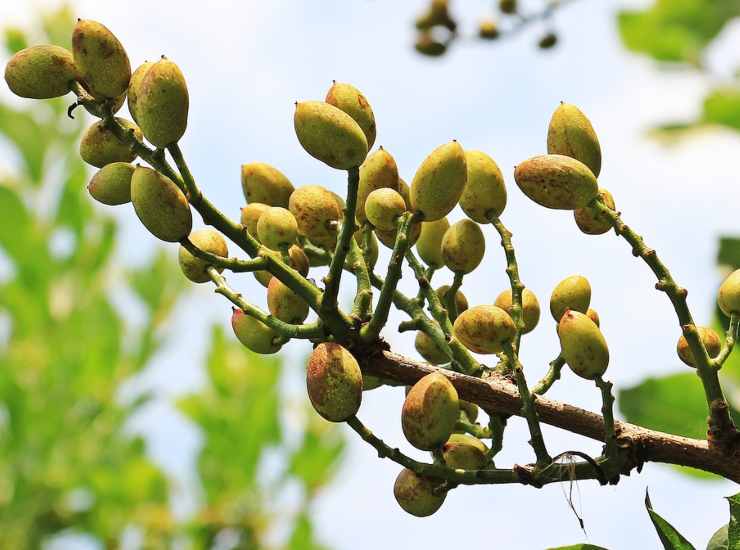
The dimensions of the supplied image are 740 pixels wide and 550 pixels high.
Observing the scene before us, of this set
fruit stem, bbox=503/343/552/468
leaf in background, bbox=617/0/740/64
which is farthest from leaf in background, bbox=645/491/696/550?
leaf in background, bbox=617/0/740/64

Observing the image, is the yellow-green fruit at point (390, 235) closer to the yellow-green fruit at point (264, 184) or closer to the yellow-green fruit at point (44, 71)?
the yellow-green fruit at point (264, 184)

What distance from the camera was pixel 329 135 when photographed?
5.79ft

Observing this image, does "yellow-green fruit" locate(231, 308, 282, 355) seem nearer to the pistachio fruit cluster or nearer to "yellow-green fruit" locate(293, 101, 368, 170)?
the pistachio fruit cluster

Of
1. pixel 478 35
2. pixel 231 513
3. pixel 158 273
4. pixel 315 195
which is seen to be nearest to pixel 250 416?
pixel 231 513

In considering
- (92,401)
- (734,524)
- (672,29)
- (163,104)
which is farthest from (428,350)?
(92,401)

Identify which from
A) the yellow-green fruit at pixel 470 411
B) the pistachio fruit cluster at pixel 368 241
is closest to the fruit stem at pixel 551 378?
the pistachio fruit cluster at pixel 368 241

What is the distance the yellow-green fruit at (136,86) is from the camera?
1689 mm

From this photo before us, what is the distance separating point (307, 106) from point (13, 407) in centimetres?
611

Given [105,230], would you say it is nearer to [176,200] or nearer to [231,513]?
[231,513]

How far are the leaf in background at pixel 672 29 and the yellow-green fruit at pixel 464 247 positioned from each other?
1.87 metres

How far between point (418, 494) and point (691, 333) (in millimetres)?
559

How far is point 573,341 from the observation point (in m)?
1.79

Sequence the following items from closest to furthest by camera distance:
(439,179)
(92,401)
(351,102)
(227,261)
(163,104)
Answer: (163,104) < (227,261) < (439,179) < (351,102) < (92,401)

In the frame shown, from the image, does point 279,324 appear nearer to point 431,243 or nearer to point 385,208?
point 385,208
